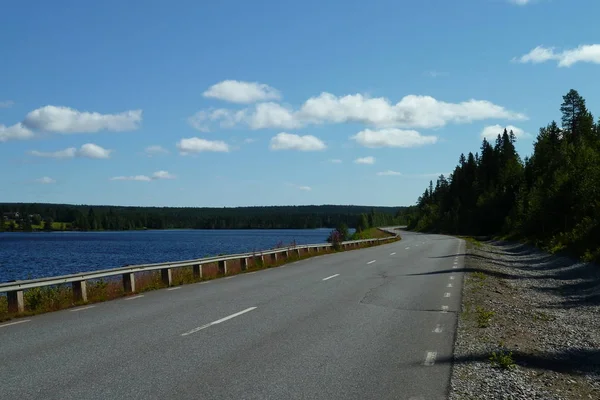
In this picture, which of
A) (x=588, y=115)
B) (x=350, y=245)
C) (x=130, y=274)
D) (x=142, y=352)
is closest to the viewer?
(x=142, y=352)

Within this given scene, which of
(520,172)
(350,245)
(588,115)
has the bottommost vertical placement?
(350,245)

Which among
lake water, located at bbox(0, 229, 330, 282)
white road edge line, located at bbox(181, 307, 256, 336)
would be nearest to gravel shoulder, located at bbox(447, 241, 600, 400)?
white road edge line, located at bbox(181, 307, 256, 336)

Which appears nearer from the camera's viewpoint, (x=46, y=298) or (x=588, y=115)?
(x=46, y=298)

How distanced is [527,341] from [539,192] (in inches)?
1934

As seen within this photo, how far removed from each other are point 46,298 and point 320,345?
8570 mm

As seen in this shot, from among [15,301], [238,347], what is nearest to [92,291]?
[15,301]

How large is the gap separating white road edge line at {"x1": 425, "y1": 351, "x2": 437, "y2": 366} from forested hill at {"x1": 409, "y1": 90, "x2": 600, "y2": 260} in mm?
19855

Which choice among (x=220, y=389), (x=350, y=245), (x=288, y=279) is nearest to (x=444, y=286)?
(x=288, y=279)

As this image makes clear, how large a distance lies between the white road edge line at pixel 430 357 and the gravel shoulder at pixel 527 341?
306mm

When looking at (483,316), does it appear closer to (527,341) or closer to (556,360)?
(527,341)

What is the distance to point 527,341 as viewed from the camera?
10078mm

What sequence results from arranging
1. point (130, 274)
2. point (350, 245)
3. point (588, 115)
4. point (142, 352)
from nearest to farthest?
point (142, 352) → point (130, 274) → point (350, 245) → point (588, 115)

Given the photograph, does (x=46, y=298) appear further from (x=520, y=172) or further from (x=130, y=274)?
(x=520, y=172)

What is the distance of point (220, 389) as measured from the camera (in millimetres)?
6543
